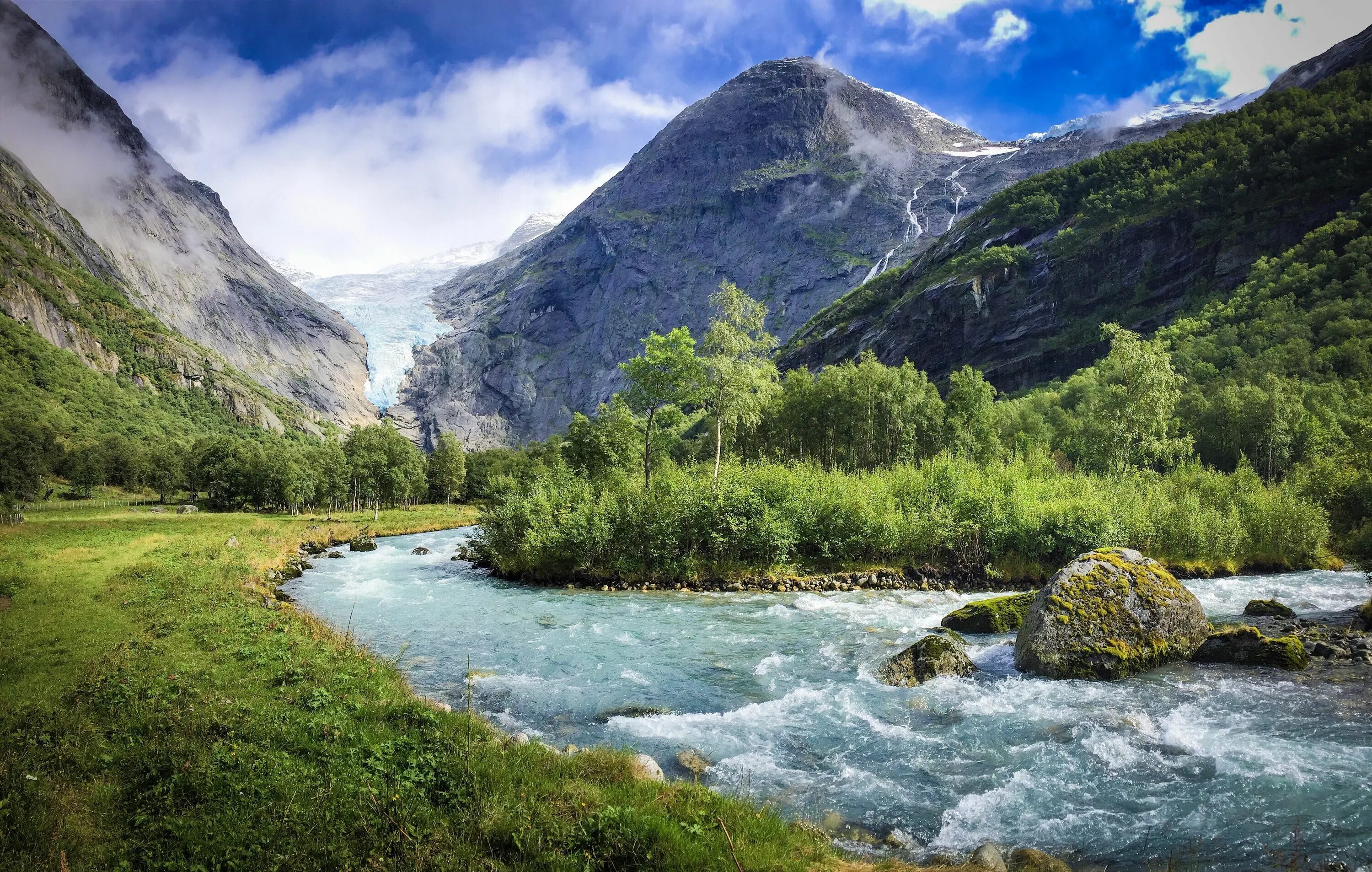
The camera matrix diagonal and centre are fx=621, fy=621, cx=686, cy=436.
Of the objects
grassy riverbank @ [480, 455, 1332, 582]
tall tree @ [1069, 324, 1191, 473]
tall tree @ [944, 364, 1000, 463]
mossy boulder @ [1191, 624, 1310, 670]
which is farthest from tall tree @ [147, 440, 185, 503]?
mossy boulder @ [1191, 624, 1310, 670]

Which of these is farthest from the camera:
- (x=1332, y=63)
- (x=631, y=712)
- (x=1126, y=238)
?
(x=1332, y=63)

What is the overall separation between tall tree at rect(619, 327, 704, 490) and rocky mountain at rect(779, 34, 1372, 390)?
91562mm

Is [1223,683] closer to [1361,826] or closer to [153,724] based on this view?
[1361,826]

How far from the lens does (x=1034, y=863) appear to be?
29.0ft

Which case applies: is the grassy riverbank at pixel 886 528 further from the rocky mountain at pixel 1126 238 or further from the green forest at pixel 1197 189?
the green forest at pixel 1197 189

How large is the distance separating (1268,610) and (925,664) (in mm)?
17694

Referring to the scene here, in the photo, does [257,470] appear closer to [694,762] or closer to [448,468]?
[448,468]

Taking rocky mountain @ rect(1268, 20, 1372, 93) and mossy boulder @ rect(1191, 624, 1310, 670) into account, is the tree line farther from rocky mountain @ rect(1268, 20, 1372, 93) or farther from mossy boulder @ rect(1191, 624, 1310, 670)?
rocky mountain @ rect(1268, 20, 1372, 93)

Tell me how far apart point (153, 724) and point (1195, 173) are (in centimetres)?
18850

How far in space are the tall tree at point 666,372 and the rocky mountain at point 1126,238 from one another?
9156 cm

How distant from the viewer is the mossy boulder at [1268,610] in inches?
955

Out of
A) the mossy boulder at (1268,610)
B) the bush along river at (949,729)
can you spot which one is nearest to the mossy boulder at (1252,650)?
the bush along river at (949,729)

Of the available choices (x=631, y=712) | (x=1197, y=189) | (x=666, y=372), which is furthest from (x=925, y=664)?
(x=1197, y=189)

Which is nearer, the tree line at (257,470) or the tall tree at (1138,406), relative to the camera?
the tall tree at (1138,406)
